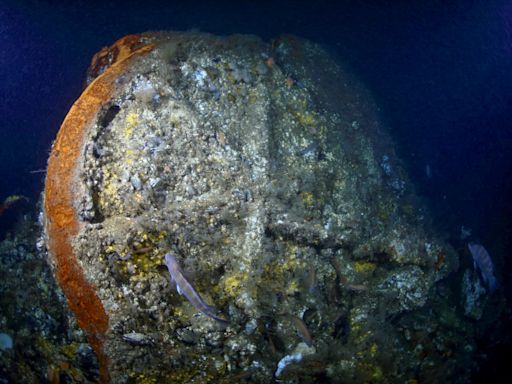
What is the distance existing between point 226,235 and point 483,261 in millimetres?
3987

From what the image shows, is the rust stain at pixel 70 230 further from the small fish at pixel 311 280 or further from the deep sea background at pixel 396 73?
the deep sea background at pixel 396 73

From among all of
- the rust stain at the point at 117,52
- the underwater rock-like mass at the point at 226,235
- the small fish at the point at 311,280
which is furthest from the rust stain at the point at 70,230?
the small fish at the point at 311,280

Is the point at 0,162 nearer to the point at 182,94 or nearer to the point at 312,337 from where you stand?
the point at 182,94

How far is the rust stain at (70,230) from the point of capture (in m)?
2.70

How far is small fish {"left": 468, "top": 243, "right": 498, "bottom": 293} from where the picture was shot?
4816 mm

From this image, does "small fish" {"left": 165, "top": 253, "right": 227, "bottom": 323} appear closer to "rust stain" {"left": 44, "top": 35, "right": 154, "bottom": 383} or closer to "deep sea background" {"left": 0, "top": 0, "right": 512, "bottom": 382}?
"rust stain" {"left": 44, "top": 35, "right": 154, "bottom": 383}

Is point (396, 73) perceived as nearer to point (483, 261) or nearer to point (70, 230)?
point (483, 261)

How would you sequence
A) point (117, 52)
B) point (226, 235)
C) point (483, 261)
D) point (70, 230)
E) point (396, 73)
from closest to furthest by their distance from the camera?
point (70, 230) → point (226, 235) → point (117, 52) → point (483, 261) → point (396, 73)

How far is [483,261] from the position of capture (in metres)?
4.85

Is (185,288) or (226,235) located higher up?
(226,235)

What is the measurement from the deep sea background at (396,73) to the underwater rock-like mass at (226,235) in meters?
1.93

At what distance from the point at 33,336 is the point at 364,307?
12.8 feet

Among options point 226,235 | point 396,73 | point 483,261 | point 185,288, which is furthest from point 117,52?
point 483,261

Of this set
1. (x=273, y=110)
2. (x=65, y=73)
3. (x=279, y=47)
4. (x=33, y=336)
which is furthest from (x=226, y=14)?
(x=33, y=336)
